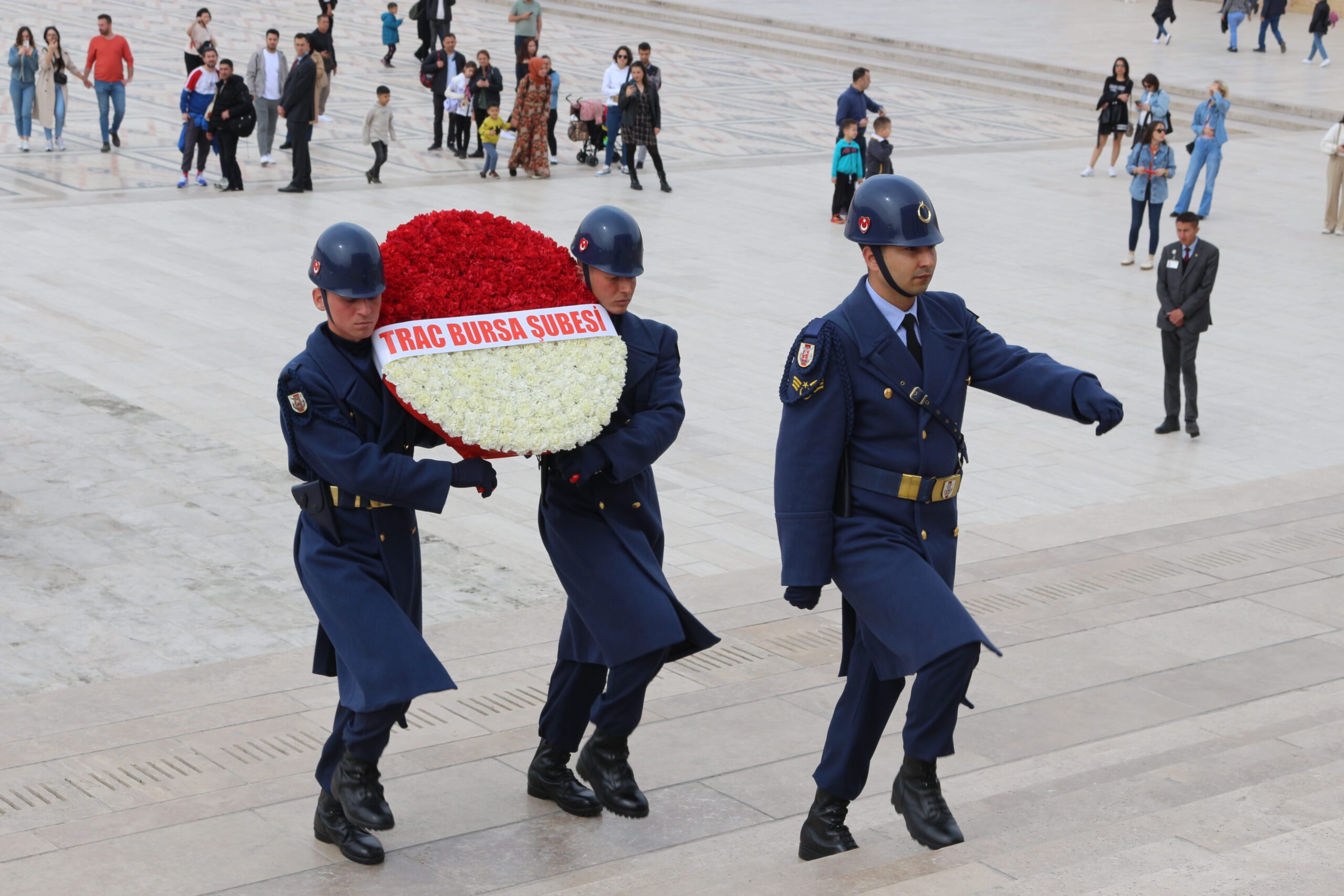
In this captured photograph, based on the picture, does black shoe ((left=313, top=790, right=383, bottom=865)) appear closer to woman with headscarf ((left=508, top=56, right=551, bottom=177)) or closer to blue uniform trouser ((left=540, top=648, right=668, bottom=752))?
blue uniform trouser ((left=540, top=648, right=668, bottom=752))

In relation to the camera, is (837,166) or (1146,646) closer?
(1146,646)

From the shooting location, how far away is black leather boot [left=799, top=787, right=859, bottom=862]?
16.9 feet

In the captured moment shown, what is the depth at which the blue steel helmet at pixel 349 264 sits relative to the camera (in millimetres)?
4926

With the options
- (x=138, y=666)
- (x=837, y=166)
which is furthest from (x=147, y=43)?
(x=138, y=666)

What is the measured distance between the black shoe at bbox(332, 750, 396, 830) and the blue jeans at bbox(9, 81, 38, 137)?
58.0 ft

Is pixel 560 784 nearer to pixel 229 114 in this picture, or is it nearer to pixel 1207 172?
pixel 229 114

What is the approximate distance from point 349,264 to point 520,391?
0.65 meters

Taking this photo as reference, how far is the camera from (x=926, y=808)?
5.06m

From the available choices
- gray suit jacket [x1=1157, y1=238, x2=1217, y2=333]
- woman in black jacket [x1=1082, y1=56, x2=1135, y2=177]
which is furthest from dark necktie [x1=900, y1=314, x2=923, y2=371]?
woman in black jacket [x1=1082, y1=56, x2=1135, y2=177]

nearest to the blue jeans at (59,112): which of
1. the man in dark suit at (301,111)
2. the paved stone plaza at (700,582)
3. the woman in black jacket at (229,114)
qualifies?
the paved stone plaza at (700,582)

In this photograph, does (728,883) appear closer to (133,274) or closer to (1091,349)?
(1091,349)

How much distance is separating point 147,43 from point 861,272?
1849 centimetres

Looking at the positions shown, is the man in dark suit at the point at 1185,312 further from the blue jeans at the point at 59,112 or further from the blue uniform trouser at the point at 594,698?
the blue jeans at the point at 59,112

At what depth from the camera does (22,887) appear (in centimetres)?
499
